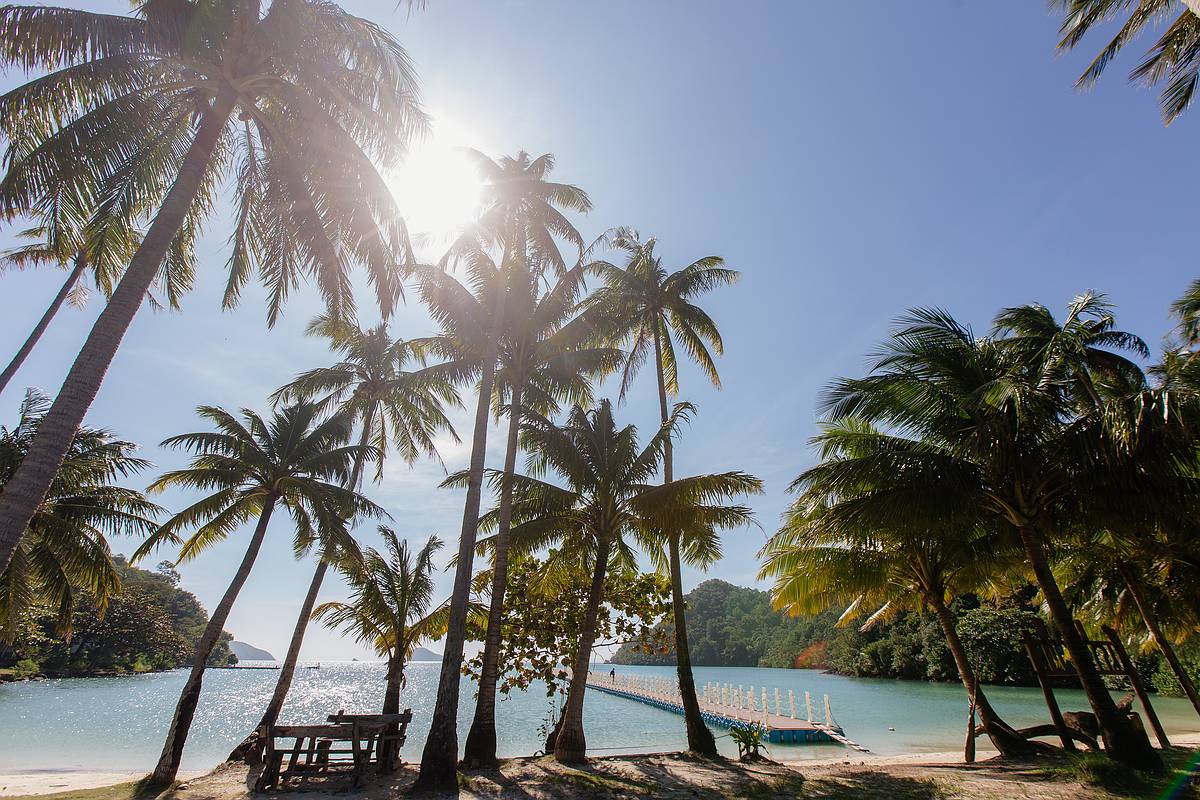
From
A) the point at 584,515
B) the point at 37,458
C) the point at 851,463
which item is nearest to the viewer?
the point at 37,458

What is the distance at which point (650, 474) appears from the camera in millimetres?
13312

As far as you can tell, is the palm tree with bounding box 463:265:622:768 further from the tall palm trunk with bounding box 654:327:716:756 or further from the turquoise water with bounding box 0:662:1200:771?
the turquoise water with bounding box 0:662:1200:771

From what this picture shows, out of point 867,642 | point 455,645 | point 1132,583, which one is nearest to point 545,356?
point 455,645

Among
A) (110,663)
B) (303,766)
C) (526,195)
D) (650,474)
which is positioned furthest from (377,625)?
(110,663)

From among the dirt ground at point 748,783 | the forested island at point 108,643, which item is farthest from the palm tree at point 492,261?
the forested island at point 108,643

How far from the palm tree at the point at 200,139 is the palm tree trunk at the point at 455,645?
3646 mm

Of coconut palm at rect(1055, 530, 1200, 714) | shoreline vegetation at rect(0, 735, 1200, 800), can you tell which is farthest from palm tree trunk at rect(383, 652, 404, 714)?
coconut palm at rect(1055, 530, 1200, 714)

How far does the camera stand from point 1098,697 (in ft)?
27.2

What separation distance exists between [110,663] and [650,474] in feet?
226

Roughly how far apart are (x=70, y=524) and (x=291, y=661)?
6.22 m

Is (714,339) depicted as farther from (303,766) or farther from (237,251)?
(303,766)

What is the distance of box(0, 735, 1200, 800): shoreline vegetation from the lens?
7629mm

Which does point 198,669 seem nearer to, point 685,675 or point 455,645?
point 455,645

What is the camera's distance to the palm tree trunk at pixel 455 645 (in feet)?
29.3
